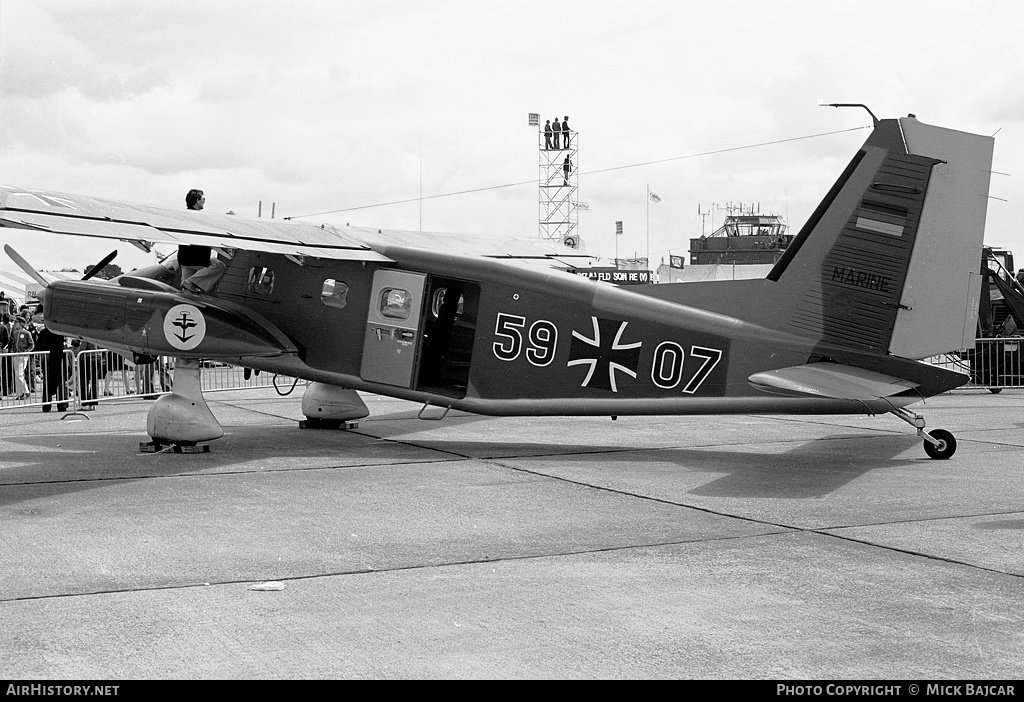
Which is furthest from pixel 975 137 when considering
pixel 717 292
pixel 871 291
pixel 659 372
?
pixel 659 372

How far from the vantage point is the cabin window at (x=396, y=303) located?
13.4 metres

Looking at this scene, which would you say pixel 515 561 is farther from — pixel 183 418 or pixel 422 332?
pixel 183 418

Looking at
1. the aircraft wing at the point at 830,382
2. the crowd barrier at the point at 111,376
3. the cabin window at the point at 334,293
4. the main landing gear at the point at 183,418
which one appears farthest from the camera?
the crowd barrier at the point at 111,376

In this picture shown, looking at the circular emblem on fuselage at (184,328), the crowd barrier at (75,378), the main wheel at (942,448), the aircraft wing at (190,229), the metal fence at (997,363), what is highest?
the aircraft wing at (190,229)

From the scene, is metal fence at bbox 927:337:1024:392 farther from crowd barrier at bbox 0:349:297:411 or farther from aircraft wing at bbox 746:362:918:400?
crowd barrier at bbox 0:349:297:411

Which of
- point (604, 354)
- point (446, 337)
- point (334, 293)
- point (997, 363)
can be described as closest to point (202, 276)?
point (334, 293)

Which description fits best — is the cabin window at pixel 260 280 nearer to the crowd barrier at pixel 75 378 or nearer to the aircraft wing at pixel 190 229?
the aircraft wing at pixel 190 229

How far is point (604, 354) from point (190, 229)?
4869 mm

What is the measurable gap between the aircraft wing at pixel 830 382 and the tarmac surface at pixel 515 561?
90 centimetres

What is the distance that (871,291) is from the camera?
442 inches

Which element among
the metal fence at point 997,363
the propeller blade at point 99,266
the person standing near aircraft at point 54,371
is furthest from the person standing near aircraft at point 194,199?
the metal fence at point 997,363

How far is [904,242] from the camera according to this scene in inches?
435

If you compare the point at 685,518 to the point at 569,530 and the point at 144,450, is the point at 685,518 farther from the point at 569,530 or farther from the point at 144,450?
the point at 144,450

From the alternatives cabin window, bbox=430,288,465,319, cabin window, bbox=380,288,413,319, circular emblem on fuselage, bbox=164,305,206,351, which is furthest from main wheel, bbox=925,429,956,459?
circular emblem on fuselage, bbox=164,305,206,351
